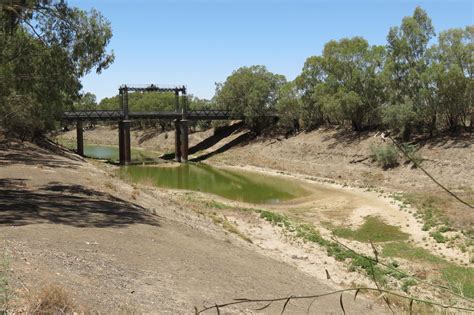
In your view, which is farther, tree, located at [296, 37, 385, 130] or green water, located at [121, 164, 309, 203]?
tree, located at [296, 37, 385, 130]

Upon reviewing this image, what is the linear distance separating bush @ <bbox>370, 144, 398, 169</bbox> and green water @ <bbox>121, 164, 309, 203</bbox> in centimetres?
816

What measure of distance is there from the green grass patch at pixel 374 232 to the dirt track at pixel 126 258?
7.14 metres

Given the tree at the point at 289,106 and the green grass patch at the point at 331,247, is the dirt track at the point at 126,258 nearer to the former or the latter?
the green grass patch at the point at 331,247

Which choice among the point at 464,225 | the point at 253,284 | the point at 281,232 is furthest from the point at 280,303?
the point at 464,225

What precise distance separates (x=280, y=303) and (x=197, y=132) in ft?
245

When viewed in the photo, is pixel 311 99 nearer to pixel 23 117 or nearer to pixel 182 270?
pixel 23 117

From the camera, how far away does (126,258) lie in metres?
11.6

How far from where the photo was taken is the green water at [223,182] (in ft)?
129

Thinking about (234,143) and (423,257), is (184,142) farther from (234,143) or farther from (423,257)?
(423,257)

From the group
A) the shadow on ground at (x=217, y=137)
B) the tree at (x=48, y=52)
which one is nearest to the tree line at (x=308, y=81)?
the tree at (x=48, y=52)

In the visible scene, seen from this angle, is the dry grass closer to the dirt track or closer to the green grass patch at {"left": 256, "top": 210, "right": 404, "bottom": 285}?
the dirt track

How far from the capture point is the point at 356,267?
17.6 m

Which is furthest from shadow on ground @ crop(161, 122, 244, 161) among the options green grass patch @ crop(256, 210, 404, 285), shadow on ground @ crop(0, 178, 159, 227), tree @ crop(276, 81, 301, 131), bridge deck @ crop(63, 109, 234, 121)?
shadow on ground @ crop(0, 178, 159, 227)

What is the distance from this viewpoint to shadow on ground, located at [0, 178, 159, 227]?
14.6m
